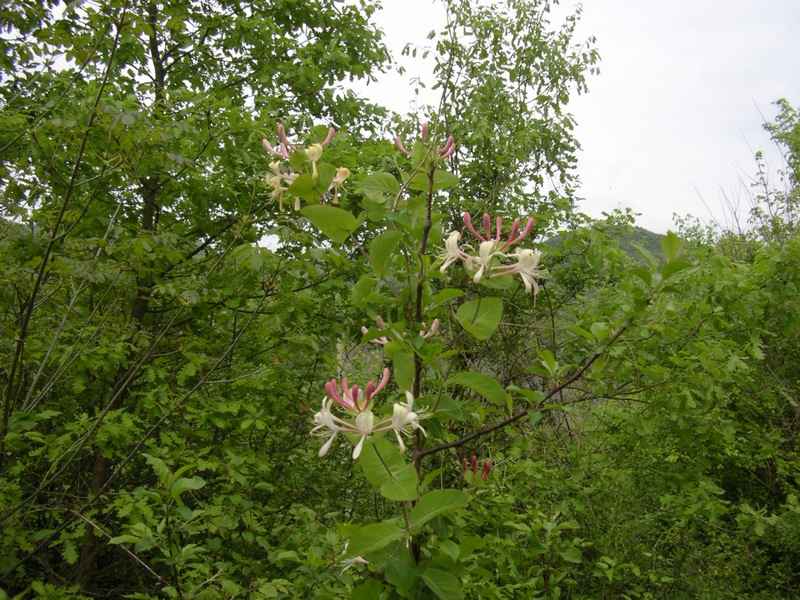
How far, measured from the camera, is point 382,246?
3.34 ft

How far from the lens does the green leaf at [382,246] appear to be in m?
1.01

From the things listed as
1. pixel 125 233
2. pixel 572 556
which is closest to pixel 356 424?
pixel 572 556

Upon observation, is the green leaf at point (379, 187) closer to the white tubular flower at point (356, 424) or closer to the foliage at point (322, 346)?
the foliage at point (322, 346)

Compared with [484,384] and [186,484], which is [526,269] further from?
[186,484]

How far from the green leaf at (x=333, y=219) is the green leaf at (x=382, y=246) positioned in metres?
0.05

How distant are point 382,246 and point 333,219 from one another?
11cm

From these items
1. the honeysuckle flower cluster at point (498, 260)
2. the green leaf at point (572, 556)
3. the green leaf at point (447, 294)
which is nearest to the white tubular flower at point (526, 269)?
the honeysuckle flower cluster at point (498, 260)

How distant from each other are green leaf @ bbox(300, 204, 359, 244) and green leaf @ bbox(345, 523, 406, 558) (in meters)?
0.51

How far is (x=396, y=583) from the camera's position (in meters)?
0.94

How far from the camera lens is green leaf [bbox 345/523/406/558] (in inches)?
35.3

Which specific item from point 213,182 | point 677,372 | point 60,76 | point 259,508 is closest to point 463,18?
point 213,182

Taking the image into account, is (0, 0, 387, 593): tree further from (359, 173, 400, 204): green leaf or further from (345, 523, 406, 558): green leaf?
(345, 523, 406, 558): green leaf

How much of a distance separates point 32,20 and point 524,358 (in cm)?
345

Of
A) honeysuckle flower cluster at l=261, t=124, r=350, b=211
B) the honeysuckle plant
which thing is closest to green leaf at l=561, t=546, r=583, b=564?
the honeysuckle plant
